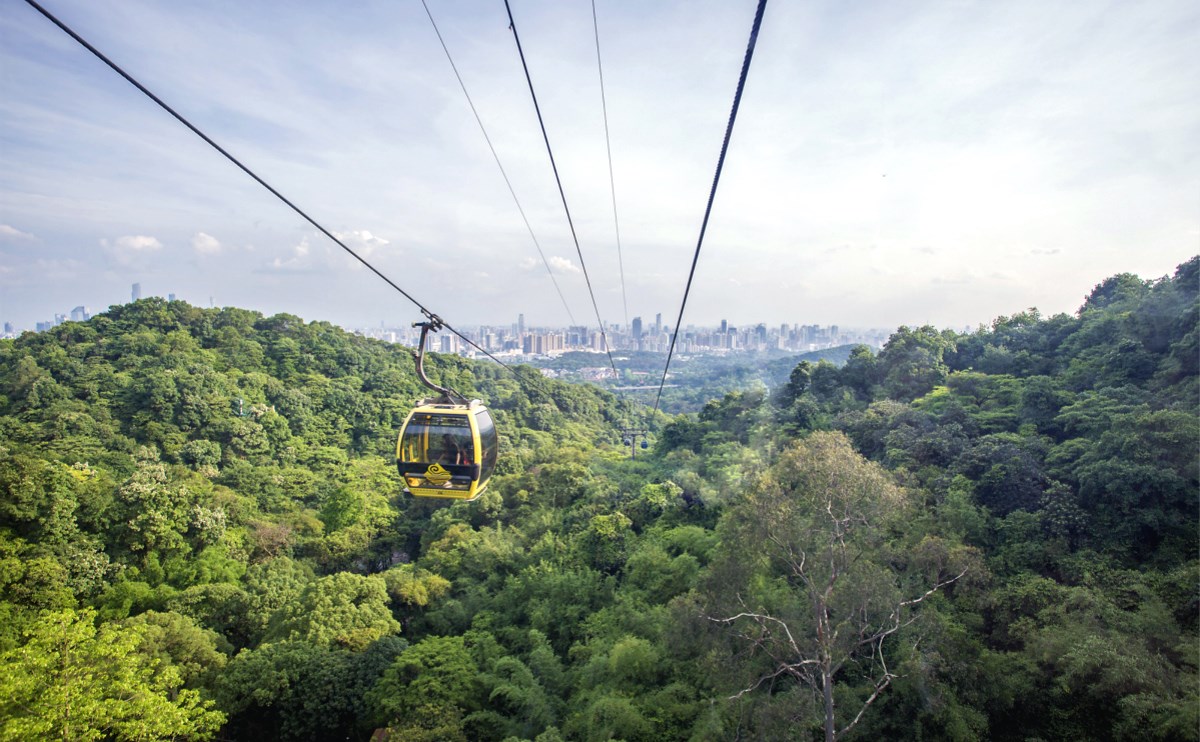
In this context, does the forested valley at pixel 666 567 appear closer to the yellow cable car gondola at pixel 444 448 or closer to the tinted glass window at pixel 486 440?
the tinted glass window at pixel 486 440

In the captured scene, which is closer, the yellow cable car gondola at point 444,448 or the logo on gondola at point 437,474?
the yellow cable car gondola at point 444,448

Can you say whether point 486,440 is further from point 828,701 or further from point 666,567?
point 666,567

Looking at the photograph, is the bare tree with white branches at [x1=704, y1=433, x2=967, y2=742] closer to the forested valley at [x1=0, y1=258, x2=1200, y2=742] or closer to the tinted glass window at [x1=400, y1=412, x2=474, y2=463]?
A: the forested valley at [x1=0, y1=258, x2=1200, y2=742]

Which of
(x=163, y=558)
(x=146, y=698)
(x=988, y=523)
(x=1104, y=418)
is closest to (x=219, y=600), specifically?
(x=163, y=558)

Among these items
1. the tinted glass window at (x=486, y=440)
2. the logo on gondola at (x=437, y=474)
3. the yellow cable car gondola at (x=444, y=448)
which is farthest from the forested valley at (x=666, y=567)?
the logo on gondola at (x=437, y=474)

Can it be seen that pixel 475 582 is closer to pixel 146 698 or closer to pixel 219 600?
pixel 219 600

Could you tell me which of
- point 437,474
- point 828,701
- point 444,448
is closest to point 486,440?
point 444,448
